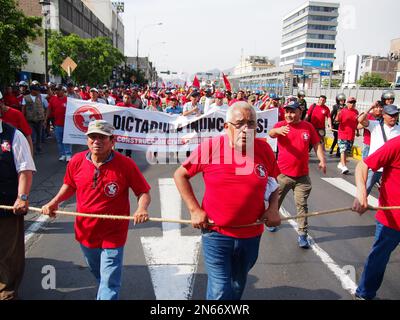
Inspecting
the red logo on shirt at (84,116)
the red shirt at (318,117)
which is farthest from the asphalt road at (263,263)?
the red shirt at (318,117)

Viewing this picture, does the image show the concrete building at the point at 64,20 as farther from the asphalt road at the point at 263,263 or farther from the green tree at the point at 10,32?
the asphalt road at the point at 263,263

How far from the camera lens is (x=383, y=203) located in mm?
3641

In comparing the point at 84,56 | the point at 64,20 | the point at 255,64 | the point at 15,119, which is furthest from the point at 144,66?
the point at 15,119

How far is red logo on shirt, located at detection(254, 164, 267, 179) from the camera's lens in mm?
2980

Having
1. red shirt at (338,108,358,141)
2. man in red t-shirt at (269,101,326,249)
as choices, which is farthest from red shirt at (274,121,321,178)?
red shirt at (338,108,358,141)

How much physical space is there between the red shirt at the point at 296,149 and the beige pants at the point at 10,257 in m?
3.42

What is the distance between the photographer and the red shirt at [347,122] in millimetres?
10289

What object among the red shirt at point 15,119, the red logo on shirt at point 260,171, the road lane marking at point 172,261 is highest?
the red shirt at point 15,119

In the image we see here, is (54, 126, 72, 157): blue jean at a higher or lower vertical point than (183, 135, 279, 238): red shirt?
lower

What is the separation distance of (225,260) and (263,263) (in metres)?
1.79

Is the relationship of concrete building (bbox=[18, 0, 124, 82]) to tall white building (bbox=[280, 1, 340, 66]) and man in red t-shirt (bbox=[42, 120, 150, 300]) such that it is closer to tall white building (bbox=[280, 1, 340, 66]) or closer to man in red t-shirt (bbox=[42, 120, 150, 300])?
man in red t-shirt (bbox=[42, 120, 150, 300])

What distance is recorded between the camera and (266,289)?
3.99 m
